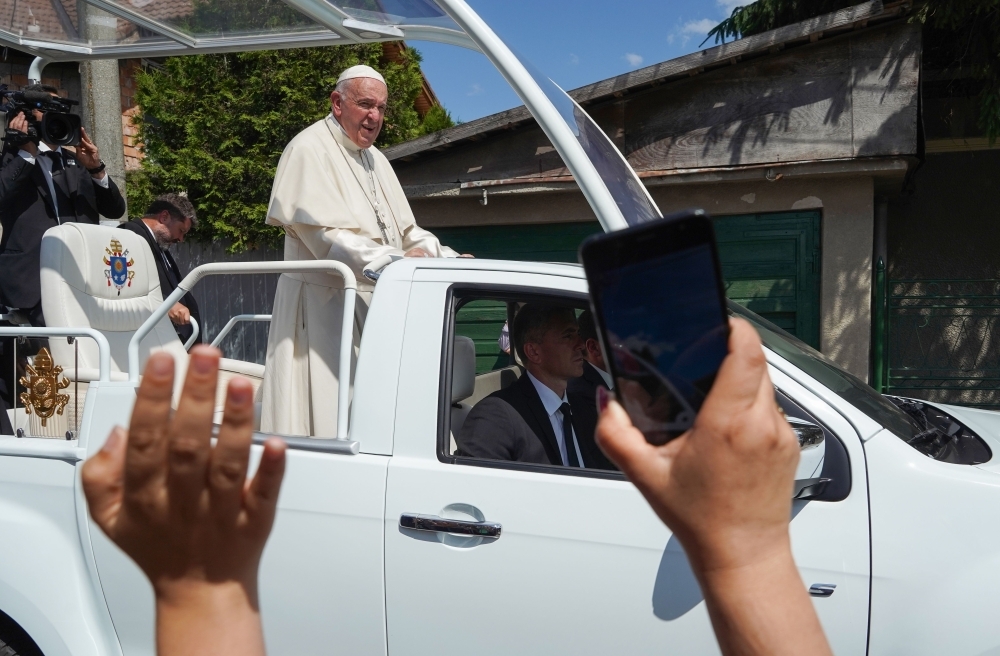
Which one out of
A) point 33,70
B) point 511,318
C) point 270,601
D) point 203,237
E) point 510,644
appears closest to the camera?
point 510,644

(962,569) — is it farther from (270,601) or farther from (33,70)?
(33,70)

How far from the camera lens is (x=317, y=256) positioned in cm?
346

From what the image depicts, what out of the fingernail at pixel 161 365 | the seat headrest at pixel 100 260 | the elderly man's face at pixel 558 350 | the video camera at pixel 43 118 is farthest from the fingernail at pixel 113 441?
the video camera at pixel 43 118

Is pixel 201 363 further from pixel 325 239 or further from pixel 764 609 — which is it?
pixel 325 239

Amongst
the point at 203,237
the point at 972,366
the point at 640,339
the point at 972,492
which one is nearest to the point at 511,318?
the point at 972,492

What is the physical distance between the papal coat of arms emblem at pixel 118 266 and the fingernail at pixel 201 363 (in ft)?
12.7

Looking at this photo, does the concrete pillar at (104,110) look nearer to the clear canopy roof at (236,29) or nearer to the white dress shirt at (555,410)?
the clear canopy roof at (236,29)

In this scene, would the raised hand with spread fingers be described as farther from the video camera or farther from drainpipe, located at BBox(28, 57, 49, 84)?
drainpipe, located at BBox(28, 57, 49, 84)

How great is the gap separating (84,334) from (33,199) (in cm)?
243

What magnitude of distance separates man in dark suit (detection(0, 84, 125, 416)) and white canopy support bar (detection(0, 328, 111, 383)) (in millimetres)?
1580

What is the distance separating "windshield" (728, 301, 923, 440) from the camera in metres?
2.39

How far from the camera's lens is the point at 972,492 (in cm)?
212

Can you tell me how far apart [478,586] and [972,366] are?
23.7 ft

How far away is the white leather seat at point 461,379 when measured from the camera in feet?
9.05
